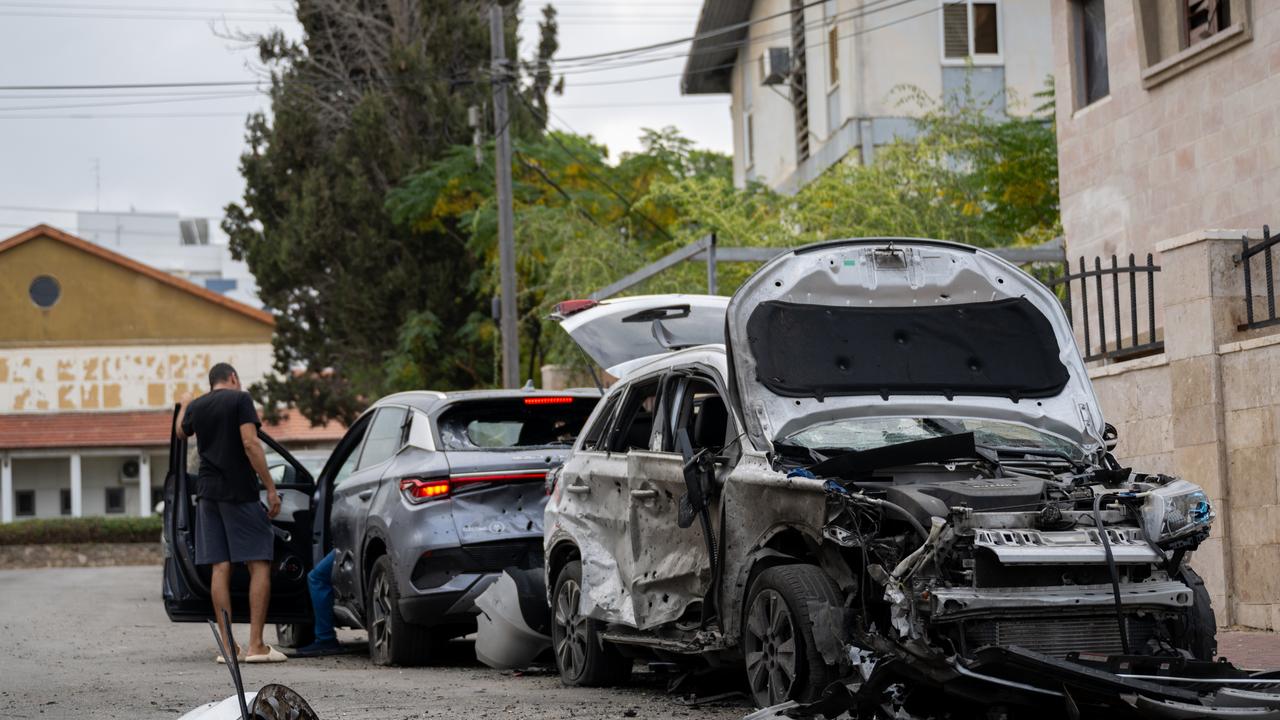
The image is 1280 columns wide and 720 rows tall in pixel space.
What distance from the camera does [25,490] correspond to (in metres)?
56.5

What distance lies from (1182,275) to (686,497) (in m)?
5.05

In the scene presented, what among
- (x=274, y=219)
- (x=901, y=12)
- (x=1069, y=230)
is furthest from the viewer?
(x=274, y=219)

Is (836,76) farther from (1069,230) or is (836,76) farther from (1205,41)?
(1205,41)

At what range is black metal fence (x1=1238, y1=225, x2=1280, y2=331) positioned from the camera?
10.5 m

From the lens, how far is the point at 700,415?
330 inches

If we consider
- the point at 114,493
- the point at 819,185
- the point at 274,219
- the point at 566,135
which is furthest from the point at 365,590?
the point at 114,493

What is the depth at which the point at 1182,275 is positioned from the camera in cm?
1137

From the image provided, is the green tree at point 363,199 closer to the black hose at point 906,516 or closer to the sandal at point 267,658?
the sandal at point 267,658

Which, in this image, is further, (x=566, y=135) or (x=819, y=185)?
(x=566, y=135)

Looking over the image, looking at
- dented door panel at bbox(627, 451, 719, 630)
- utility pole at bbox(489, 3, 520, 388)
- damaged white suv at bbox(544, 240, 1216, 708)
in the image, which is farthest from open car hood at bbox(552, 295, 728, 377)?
utility pole at bbox(489, 3, 520, 388)

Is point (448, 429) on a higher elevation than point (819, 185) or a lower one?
lower

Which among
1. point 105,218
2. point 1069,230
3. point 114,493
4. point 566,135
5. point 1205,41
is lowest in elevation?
point 114,493

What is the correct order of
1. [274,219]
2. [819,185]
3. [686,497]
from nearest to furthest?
[686,497], [819,185], [274,219]

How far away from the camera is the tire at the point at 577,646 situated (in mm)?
9188
